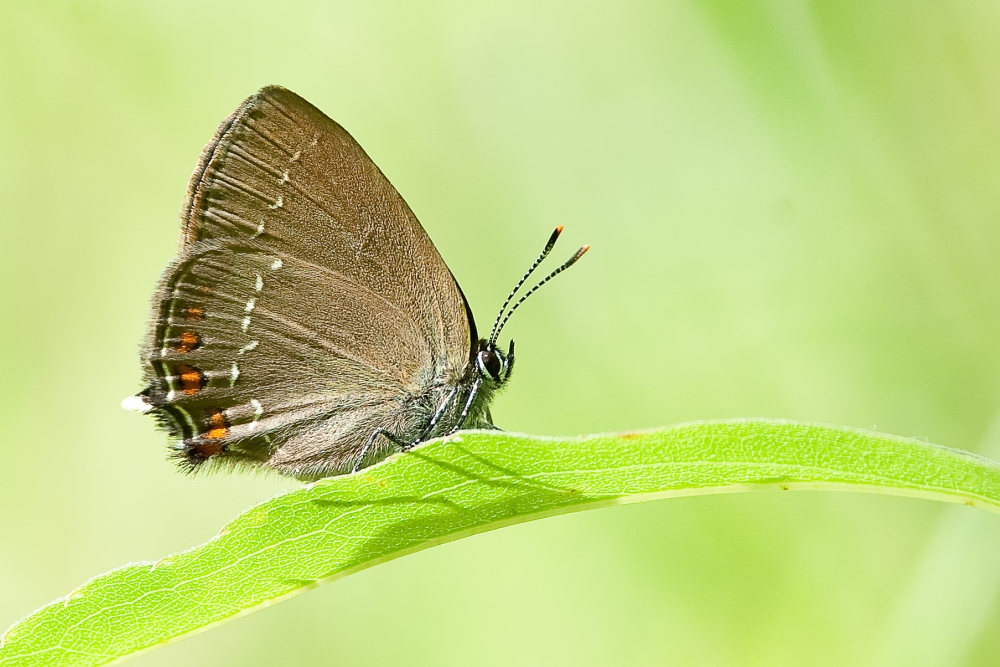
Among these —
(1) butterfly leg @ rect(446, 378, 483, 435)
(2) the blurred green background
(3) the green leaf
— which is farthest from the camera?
(2) the blurred green background

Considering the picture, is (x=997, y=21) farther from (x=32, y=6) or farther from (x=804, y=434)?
(x=32, y=6)

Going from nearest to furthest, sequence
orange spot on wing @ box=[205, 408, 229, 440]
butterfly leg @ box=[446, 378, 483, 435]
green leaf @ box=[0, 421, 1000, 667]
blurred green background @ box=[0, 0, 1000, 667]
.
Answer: green leaf @ box=[0, 421, 1000, 667], orange spot on wing @ box=[205, 408, 229, 440], butterfly leg @ box=[446, 378, 483, 435], blurred green background @ box=[0, 0, 1000, 667]

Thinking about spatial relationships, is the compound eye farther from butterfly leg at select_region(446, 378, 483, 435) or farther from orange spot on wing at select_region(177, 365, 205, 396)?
orange spot on wing at select_region(177, 365, 205, 396)

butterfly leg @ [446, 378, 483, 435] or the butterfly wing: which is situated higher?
the butterfly wing

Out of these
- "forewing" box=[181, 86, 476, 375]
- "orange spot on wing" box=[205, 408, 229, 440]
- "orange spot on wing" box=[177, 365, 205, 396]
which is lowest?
"orange spot on wing" box=[205, 408, 229, 440]

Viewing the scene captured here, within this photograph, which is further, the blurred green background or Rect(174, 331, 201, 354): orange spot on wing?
the blurred green background

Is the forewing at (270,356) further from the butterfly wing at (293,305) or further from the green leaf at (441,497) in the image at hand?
the green leaf at (441,497)

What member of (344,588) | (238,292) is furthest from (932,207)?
(344,588)

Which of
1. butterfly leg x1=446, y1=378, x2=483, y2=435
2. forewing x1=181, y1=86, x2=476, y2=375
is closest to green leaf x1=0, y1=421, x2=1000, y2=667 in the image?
butterfly leg x1=446, y1=378, x2=483, y2=435

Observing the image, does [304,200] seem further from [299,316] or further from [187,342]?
[187,342]
